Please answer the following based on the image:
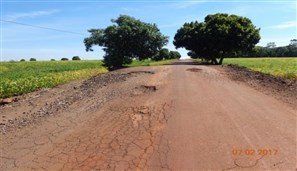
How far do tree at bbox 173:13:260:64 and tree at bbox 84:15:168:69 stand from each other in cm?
506

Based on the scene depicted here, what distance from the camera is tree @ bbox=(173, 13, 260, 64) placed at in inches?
1529

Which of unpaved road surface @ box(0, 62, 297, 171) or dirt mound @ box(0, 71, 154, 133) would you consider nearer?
unpaved road surface @ box(0, 62, 297, 171)

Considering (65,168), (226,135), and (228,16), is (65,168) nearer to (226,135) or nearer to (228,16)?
(226,135)

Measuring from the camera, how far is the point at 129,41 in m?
40.0

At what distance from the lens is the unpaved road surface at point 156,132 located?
6.43 meters

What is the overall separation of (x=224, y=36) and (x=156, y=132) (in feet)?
107

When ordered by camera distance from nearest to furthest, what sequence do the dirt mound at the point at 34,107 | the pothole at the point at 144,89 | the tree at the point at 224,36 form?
1. the dirt mound at the point at 34,107
2. the pothole at the point at 144,89
3. the tree at the point at 224,36

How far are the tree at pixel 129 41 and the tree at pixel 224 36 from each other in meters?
5.06

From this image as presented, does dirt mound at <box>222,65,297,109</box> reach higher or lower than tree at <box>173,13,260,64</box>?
lower
